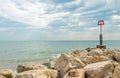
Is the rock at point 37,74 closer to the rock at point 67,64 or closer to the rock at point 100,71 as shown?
the rock at point 67,64

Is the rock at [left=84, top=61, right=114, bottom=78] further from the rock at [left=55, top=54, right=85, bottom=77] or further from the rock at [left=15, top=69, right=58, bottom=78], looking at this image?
the rock at [left=15, top=69, right=58, bottom=78]

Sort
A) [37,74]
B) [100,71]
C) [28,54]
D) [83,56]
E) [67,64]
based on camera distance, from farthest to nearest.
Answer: [28,54]
[83,56]
[67,64]
[100,71]
[37,74]

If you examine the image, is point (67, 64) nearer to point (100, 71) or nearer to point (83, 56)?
point (100, 71)

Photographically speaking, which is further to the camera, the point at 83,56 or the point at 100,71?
the point at 83,56

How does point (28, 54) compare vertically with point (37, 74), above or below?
below

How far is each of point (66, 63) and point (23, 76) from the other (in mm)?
2431

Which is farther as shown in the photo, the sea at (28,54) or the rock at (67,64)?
the sea at (28,54)

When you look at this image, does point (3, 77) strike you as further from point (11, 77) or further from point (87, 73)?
point (87, 73)

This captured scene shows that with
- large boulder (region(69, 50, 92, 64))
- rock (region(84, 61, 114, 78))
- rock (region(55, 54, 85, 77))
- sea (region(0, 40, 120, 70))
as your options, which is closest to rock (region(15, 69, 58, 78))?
rock (region(55, 54, 85, 77))

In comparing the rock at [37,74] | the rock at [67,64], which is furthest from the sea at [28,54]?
the rock at [37,74]

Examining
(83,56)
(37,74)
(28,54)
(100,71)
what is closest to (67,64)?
(100,71)

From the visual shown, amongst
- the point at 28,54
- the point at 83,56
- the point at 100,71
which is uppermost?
the point at 83,56

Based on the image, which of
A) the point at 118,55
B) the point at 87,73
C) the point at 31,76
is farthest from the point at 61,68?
the point at 118,55

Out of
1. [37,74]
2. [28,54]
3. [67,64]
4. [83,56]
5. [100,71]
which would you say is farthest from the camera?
[28,54]
